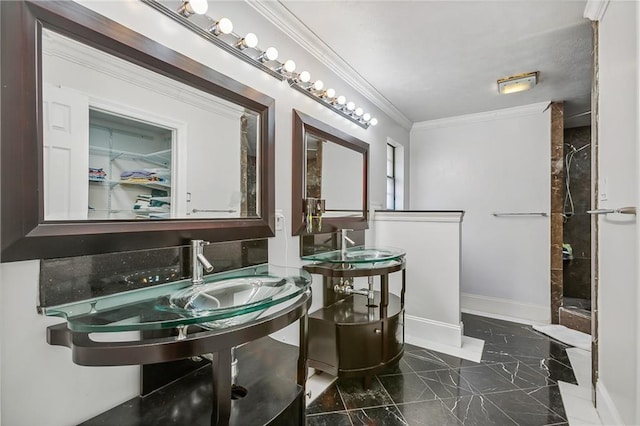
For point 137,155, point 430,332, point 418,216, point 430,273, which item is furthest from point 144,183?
point 430,332

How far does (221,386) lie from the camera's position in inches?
34.4

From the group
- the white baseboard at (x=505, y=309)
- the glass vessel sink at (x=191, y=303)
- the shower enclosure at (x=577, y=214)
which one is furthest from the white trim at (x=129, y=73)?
the shower enclosure at (x=577, y=214)

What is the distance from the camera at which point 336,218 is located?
7.65 ft

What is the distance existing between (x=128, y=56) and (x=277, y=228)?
1025mm

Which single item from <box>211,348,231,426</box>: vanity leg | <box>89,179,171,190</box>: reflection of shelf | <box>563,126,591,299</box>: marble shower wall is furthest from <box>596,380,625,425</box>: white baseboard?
<box>563,126,591,299</box>: marble shower wall

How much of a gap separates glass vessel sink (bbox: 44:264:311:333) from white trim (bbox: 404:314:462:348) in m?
1.75

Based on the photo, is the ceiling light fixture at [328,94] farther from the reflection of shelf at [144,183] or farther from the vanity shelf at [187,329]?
the vanity shelf at [187,329]

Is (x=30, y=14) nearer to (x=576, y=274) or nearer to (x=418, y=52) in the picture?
(x=418, y=52)

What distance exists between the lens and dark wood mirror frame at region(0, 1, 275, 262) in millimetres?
822

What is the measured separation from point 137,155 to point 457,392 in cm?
216

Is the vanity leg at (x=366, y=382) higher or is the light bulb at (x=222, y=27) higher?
the light bulb at (x=222, y=27)

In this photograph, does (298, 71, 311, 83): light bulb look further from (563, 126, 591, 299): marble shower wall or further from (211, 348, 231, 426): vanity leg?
(563, 126, 591, 299): marble shower wall

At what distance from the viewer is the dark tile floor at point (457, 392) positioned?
1639 mm

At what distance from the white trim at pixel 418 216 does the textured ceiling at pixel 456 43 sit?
45.6 inches
